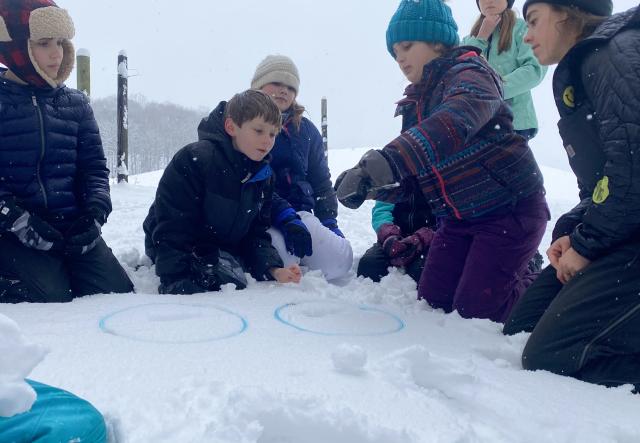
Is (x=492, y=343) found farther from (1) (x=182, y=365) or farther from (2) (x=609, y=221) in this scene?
(1) (x=182, y=365)

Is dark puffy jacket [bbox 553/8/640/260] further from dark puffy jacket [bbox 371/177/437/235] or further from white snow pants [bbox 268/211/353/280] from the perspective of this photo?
white snow pants [bbox 268/211/353/280]

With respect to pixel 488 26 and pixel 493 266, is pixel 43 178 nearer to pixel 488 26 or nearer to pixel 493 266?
pixel 493 266

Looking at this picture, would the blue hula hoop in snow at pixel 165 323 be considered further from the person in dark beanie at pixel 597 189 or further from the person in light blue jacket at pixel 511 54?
the person in light blue jacket at pixel 511 54

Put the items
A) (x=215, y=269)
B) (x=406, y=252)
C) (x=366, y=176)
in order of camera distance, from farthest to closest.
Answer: (x=406, y=252), (x=215, y=269), (x=366, y=176)

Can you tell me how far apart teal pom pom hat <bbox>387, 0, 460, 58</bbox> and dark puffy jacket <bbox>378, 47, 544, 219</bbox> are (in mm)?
103

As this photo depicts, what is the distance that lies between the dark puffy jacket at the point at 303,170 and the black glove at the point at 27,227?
1.42m

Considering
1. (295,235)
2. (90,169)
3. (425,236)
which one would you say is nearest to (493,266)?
(425,236)

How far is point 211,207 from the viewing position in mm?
2797

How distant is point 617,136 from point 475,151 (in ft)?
2.80

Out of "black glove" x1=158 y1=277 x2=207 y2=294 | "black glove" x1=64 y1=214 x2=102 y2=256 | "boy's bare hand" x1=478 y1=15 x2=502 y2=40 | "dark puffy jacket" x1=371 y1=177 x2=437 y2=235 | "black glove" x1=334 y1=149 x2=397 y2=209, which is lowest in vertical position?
"black glove" x1=158 y1=277 x2=207 y2=294

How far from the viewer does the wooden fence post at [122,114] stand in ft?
25.1

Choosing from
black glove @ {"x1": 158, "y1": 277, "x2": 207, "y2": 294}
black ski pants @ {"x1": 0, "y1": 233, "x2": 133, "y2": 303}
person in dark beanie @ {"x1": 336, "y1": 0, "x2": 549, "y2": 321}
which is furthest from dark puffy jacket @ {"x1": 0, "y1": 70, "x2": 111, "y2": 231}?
person in dark beanie @ {"x1": 336, "y1": 0, "x2": 549, "y2": 321}

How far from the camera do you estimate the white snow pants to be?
3166 mm

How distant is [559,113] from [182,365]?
1566 millimetres
